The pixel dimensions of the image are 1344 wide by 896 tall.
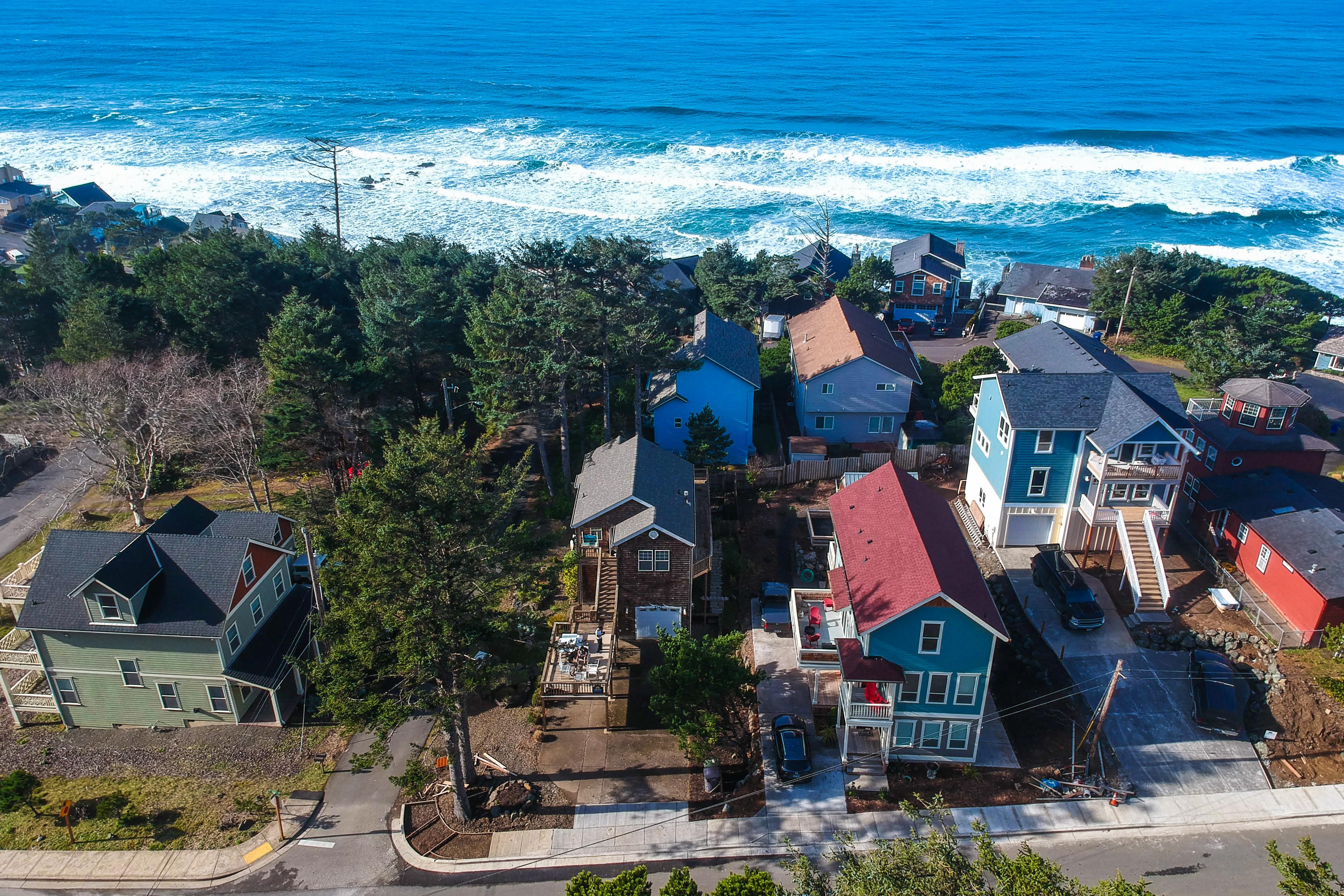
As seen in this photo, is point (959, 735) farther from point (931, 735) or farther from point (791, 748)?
point (791, 748)

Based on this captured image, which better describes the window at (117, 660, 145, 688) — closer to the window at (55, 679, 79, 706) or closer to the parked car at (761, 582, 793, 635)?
the window at (55, 679, 79, 706)

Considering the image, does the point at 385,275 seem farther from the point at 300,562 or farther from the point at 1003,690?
the point at 1003,690

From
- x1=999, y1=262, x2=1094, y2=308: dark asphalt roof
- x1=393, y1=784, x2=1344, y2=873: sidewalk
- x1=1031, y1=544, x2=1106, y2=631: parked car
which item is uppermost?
x1=999, y1=262, x2=1094, y2=308: dark asphalt roof

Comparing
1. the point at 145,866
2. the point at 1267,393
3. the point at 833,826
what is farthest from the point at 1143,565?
the point at 145,866

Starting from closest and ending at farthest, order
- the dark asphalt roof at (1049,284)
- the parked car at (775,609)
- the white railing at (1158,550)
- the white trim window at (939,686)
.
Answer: the white trim window at (939,686)
the white railing at (1158,550)
the parked car at (775,609)
the dark asphalt roof at (1049,284)

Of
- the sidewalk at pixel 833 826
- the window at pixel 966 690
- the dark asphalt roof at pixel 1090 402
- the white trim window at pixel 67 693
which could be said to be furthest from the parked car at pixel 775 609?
the white trim window at pixel 67 693

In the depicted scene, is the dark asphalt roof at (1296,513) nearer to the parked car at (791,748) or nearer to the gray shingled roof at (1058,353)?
the gray shingled roof at (1058,353)

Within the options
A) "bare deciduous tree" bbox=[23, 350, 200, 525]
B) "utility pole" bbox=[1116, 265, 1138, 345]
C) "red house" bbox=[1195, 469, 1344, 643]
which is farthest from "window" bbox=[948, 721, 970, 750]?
"utility pole" bbox=[1116, 265, 1138, 345]
